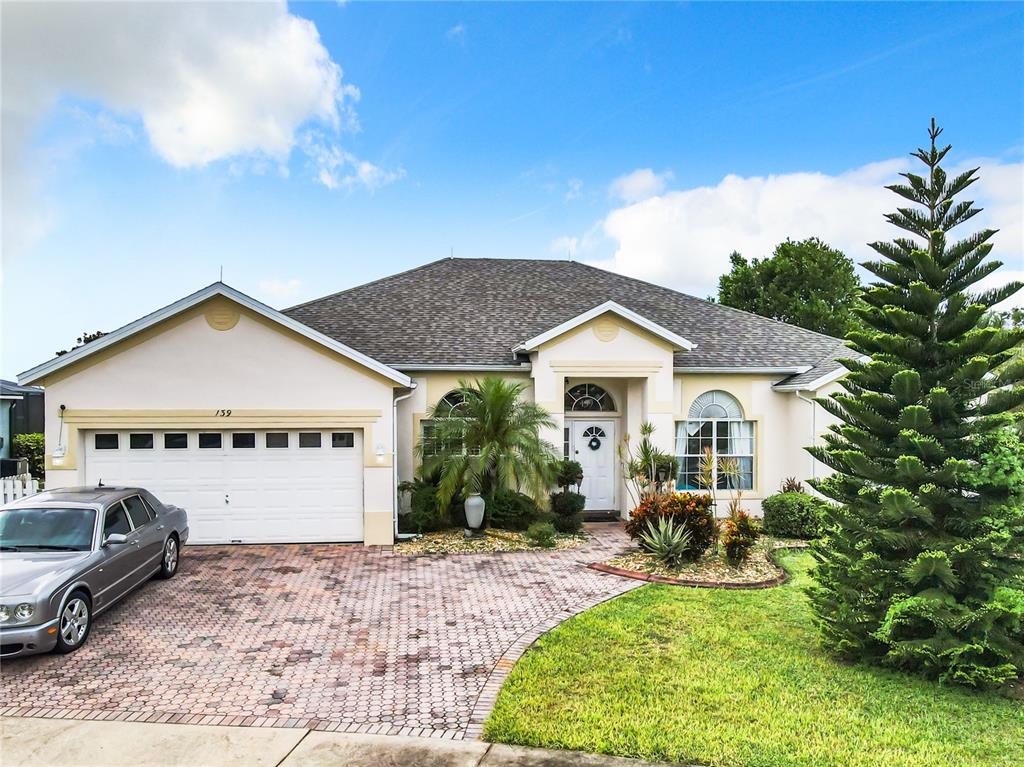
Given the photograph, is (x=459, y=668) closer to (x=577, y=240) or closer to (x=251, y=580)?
(x=251, y=580)

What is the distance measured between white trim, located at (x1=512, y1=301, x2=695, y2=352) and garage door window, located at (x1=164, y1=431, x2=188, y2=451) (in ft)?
25.3

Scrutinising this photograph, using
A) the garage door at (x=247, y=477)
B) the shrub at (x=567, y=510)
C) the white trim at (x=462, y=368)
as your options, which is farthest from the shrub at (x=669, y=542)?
the garage door at (x=247, y=477)

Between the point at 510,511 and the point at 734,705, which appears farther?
the point at 510,511

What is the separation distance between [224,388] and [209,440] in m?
1.20

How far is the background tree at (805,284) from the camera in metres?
35.2

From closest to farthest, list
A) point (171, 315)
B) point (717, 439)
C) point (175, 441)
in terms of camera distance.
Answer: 1. point (171, 315)
2. point (175, 441)
3. point (717, 439)

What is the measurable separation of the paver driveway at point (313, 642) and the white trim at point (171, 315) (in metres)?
4.36

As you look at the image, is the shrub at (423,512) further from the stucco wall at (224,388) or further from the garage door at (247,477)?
the garage door at (247,477)

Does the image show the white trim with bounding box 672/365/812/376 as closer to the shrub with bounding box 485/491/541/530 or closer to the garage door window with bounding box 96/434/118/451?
the shrub with bounding box 485/491/541/530

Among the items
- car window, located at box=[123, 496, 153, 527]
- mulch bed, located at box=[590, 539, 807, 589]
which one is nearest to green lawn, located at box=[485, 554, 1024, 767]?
mulch bed, located at box=[590, 539, 807, 589]

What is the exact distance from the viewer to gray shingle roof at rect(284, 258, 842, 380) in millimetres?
16234

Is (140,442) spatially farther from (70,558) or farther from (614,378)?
(614,378)

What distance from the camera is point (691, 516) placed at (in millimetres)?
11914

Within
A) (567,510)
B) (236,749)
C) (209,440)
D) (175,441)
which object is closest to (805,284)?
(567,510)
